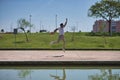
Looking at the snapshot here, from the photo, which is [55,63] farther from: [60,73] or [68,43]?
[68,43]

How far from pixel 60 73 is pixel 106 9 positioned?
184 ft

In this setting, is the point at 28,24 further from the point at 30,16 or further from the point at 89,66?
the point at 89,66

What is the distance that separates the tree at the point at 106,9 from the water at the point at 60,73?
53759 mm

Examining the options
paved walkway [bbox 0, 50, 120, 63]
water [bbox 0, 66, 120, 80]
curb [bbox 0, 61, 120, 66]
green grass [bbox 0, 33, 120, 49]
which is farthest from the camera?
green grass [bbox 0, 33, 120, 49]

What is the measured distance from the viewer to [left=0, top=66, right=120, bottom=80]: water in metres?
9.41

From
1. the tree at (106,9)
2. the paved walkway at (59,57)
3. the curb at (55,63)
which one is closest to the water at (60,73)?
the curb at (55,63)

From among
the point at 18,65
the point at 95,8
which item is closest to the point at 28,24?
the point at 95,8

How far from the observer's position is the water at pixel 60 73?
9.41m

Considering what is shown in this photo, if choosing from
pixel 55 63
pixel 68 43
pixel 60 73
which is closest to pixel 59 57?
pixel 55 63

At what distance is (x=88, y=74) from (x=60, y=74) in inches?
34.1

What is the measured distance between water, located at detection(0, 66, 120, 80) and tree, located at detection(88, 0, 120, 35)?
176 feet

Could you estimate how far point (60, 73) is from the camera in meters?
10.3

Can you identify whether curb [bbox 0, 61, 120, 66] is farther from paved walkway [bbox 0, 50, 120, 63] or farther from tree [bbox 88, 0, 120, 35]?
tree [bbox 88, 0, 120, 35]

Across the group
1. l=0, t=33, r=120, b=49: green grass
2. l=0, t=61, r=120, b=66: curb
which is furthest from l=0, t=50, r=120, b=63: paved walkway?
l=0, t=33, r=120, b=49: green grass
